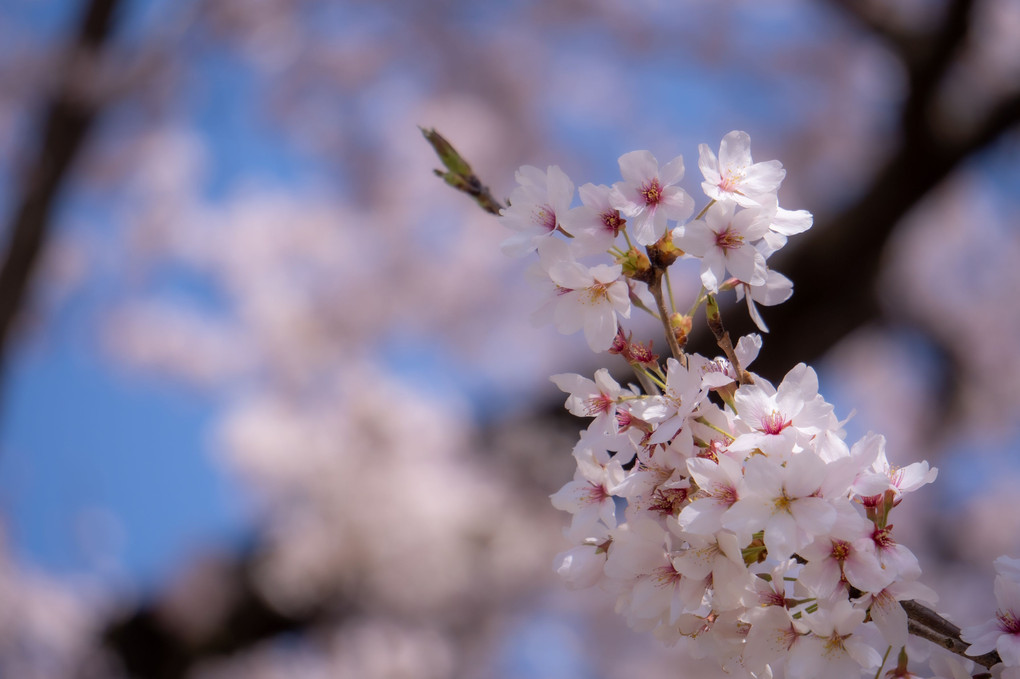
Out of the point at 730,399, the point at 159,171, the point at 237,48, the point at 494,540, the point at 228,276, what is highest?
the point at 730,399

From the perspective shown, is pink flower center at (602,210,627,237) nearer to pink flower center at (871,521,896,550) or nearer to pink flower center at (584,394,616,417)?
pink flower center at (584,394,616,417)

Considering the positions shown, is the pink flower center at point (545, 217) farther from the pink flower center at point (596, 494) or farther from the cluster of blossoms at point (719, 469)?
the pink flower center at point (596, 494)

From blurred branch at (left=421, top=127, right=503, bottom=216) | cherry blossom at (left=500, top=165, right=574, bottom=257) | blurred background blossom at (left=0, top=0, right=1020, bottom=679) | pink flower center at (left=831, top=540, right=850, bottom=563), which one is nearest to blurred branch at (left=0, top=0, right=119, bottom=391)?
blurred background blossom at (left=0, top=0, right=1020, bottom=679)

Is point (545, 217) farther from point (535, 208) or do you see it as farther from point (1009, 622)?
point (1009, 622)

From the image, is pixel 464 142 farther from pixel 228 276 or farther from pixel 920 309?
pixel 920 309

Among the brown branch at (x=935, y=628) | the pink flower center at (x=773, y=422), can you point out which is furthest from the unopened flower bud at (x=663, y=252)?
the brown branch at (x=935, y=628)

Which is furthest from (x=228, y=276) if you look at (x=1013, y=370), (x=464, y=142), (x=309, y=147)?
(x=1013, y=370)

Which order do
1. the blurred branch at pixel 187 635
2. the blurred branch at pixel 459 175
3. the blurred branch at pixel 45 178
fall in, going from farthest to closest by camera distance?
the blurred branch at pixel 187 635 → the blurred branch at pixel 45 178 → the blurred branch at pixel 459 175
